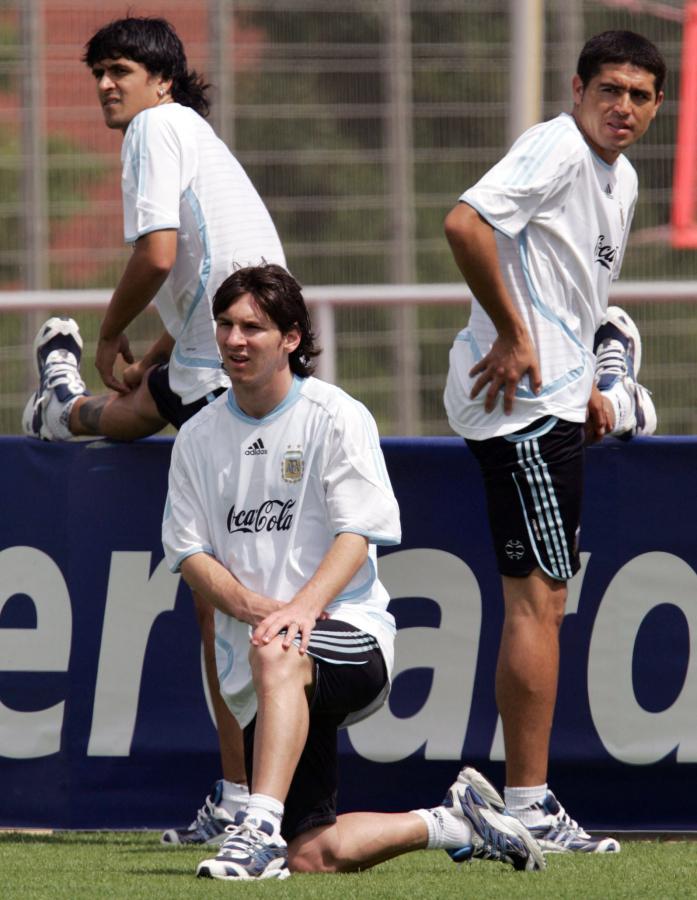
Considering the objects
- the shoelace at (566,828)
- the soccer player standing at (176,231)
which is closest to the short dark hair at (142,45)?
the soccer player standing at (176,231)

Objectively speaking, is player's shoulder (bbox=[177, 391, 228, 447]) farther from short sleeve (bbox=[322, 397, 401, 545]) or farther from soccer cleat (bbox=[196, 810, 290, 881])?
soccer cleat (bbox=[196, 810, 290, 881])

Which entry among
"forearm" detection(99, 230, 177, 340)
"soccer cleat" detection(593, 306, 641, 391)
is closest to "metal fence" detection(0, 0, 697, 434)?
"soccer cleat" detection(593, 306, 641, 391)

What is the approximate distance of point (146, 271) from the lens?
4867mm

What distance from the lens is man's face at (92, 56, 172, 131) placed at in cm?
508

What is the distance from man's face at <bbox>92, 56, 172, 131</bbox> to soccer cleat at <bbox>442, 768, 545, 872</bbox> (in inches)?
80.7

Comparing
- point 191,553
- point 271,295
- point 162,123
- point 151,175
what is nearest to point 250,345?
point 271,295

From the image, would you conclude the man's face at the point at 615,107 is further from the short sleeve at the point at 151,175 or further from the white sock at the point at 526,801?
the white sock at the point at 526,801

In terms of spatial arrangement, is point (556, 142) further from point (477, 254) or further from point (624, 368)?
point (624, 368)

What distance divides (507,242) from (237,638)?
47.9 inches

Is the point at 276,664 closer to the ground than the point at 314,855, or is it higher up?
higher up

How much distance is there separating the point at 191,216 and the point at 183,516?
3.28ft

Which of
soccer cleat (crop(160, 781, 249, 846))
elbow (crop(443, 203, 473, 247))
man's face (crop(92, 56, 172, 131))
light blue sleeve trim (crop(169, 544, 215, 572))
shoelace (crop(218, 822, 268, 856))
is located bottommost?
soccer cleat (crop(160, 781, 249, 846))

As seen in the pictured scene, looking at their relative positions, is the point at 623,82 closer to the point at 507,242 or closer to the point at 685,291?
the point at 507,242

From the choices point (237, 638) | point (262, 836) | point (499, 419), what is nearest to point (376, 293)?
point (499, 419)
